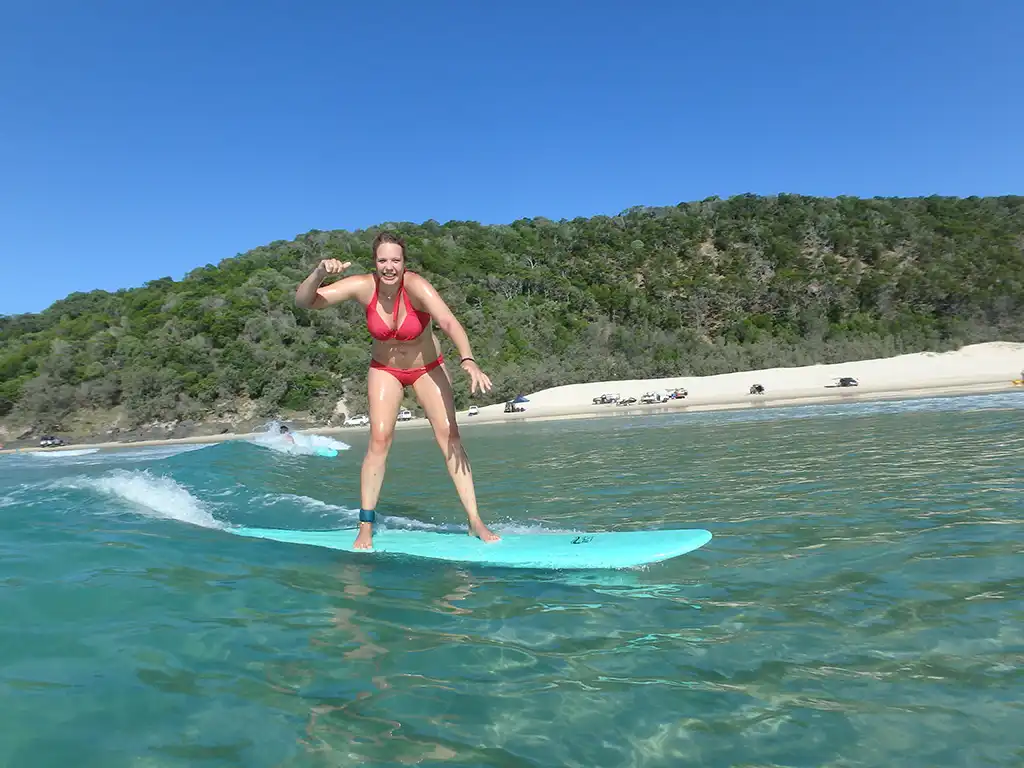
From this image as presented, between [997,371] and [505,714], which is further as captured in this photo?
[997,371]

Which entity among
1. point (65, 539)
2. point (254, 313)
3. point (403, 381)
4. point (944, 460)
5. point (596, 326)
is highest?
point (254, 313)

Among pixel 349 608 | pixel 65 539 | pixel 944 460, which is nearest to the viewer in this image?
pixel 349 608

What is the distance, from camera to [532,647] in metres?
2.90

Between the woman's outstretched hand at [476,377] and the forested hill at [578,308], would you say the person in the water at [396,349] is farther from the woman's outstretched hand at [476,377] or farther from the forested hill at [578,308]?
the forested hill at [578,308]

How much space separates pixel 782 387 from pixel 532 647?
39.7 m

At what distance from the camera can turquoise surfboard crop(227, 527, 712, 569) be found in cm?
423

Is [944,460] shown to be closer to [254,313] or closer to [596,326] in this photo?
[596,326]

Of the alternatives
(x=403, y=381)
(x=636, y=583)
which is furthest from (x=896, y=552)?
(x=403, y=381)

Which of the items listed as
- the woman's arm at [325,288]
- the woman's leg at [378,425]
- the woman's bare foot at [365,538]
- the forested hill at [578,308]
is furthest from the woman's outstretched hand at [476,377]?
the forested hill at [578,308]

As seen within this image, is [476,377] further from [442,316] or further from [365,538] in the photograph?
[365,538]

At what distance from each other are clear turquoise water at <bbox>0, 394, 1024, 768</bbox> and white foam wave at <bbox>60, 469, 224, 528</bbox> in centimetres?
36

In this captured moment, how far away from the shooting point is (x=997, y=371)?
1407 inches

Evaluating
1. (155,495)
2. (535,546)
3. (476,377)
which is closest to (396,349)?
(476,377)

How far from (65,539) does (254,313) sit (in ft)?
183
